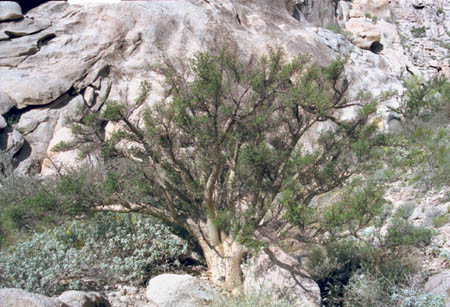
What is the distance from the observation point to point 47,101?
1162 centimetres

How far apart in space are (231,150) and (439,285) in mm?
3223

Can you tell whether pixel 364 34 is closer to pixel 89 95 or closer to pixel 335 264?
pixel 89 95

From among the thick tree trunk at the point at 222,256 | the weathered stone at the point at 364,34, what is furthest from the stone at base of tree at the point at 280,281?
the weathered stone at the point at 364,34

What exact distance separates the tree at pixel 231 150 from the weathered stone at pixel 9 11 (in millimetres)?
8719

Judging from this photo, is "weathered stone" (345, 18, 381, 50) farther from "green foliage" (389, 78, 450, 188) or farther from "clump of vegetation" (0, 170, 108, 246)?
"clump of vegetation" (0, 170, 108, 246)

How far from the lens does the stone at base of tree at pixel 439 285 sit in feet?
17.5

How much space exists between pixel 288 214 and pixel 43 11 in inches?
480

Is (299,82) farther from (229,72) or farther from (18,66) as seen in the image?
(18,66)

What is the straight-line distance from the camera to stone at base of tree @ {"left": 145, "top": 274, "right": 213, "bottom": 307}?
5449 millimetres

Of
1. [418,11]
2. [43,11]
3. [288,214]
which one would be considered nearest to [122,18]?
[43,11]

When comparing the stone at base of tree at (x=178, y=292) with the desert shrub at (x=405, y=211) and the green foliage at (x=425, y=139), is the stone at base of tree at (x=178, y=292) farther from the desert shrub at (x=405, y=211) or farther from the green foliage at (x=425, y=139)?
the desert shrub at (x=405, y=211)

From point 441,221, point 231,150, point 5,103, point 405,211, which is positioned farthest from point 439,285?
point 5,103

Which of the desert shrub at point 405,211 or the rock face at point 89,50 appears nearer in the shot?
the desert shrub at point 405,211

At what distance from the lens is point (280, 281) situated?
5.60m
